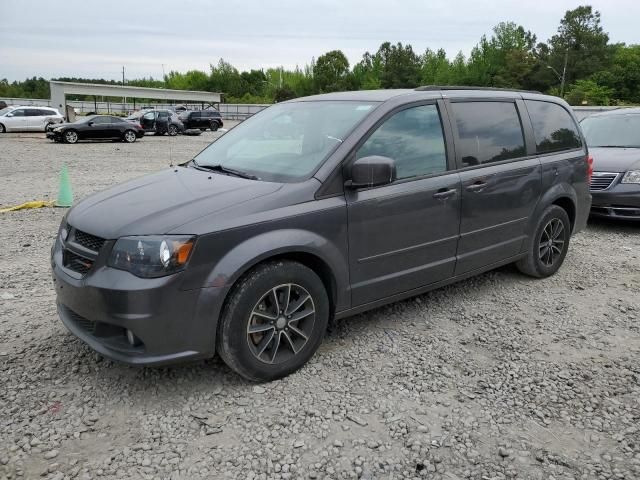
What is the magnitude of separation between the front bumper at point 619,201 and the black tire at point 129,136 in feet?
76.5

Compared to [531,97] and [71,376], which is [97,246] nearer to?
[71,376]

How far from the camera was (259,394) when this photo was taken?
328 cm

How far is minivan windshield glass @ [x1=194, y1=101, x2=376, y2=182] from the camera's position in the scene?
369cm

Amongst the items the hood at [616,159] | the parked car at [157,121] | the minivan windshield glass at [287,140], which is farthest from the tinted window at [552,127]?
the parked car at [157,121]

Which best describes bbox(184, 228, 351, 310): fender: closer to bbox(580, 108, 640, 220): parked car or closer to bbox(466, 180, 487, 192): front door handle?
bbox(466, 180, 487, 192): front door handle

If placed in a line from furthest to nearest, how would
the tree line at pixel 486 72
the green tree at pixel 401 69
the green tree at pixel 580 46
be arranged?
the green tree at pixel 401 69, the green tree at pixel 580 46, the tree line at pixel 486 72

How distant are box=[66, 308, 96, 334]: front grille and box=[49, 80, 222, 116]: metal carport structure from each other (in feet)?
138

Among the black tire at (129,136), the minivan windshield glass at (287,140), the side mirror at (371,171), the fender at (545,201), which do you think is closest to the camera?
the side mirror at (371,171)

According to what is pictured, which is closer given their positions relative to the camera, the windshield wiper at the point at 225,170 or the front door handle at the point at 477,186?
the windshield wiper at the point at 225,170

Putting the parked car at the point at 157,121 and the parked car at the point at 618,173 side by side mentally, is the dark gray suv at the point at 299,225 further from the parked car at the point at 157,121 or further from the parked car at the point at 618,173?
the parked car at the point at 157,121

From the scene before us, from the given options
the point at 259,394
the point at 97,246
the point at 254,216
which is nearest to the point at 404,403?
the point at 259,394

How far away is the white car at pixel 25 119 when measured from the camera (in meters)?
29.1

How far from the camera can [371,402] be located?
3209 millimetres

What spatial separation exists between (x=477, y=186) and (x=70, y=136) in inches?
950
